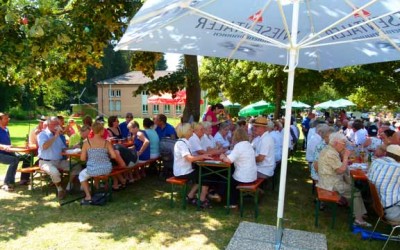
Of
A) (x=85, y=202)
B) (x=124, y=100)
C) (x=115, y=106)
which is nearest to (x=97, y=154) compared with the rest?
(x=85, y=202)

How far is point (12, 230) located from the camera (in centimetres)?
523

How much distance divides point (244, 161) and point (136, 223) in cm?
194

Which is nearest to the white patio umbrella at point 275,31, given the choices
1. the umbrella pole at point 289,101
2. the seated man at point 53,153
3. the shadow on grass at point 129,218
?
the umbrella pole at point 289,101

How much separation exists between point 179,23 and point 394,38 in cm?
297

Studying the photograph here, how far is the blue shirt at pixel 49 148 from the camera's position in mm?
6879

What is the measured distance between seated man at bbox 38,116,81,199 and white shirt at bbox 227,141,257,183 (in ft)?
10.7

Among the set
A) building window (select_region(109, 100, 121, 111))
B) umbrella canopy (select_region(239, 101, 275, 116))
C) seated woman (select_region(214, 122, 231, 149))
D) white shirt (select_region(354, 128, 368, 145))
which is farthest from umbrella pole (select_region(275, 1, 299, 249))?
building window (select_region(109, 100, 121, 111))

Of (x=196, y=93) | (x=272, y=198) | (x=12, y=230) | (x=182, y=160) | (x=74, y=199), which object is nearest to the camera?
(x=12, y=230)

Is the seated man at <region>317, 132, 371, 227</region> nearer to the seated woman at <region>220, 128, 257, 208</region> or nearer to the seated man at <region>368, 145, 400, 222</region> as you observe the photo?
the seated man at <region>368, 145, 400, 222</region>

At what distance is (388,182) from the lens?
15.3ft

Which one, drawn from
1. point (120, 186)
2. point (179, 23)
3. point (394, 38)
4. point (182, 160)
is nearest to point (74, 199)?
point (120, 186)

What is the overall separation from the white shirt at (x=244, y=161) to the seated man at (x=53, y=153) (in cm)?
326

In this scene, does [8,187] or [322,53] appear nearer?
[322,53]

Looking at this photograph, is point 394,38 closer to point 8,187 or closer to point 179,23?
point 179,23
